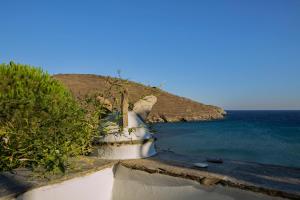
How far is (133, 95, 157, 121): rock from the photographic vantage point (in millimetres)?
12609

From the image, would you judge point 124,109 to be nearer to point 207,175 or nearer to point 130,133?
point 130,133

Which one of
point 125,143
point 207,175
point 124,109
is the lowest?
point 207,175

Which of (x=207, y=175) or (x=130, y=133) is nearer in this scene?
(x=207, y=175)

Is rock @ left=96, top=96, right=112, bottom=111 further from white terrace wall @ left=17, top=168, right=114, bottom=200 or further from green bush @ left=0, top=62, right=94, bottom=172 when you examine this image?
white terrace wall @ left=17, top=168, right=114, bottom=200

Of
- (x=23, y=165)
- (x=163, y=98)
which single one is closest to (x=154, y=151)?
(x=23, y=165)

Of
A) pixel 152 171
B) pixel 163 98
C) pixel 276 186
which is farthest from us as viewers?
pixel 163 98

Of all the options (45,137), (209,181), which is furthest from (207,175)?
(45,137)

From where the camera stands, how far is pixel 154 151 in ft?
38.9

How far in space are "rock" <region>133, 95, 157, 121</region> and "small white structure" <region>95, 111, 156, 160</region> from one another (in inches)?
49.7

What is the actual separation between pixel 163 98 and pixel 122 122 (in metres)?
126

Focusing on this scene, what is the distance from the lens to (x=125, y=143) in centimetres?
1076

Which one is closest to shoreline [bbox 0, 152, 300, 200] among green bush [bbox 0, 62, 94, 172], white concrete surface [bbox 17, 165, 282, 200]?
white concrete surface [bbox 17, 165, 282, 200]

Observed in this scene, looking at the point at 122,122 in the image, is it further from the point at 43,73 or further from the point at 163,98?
the point at 163,98

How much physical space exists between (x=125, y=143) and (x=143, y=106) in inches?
102
